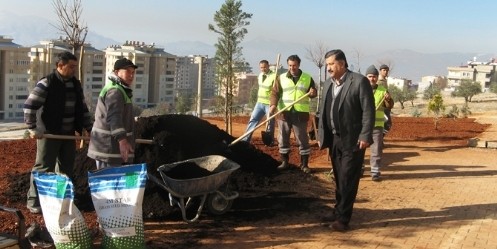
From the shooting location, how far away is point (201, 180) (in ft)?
15.7

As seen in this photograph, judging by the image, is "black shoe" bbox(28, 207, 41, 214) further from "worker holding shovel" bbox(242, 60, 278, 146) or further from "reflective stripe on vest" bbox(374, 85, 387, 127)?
"reflective stripe on vest" bbox(374, 85, 387, 127)

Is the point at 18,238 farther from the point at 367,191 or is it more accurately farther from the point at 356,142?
the point at 367,191

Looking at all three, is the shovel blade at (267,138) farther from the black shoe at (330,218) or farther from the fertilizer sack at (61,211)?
the fertilizer sack at (61,211)

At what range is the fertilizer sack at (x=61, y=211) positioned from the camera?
3600mm

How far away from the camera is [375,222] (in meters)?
5.39

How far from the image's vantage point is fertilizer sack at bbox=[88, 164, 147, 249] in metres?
3.76

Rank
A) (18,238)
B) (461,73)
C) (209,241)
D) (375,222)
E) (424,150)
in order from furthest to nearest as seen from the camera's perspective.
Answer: (461,73) → (424,150) → (375,222) → (209,241) → (18,238)

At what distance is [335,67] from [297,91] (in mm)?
2586

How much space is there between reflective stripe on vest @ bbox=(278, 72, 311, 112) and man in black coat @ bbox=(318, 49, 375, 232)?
240 centimetres

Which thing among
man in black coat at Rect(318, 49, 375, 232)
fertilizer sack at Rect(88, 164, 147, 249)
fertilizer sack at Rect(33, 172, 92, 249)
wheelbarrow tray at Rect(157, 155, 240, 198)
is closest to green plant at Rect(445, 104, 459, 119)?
man in black coat at Rect(318, 49, 375, 232)

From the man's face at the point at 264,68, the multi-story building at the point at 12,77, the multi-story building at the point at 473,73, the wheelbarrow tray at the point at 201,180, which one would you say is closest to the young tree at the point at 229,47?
the man's face at the point at 264,68

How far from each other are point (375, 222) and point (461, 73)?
11530 cm

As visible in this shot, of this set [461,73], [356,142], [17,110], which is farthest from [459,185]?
[461,73]

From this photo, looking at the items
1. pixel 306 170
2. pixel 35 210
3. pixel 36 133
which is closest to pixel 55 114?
pixel 36 133
